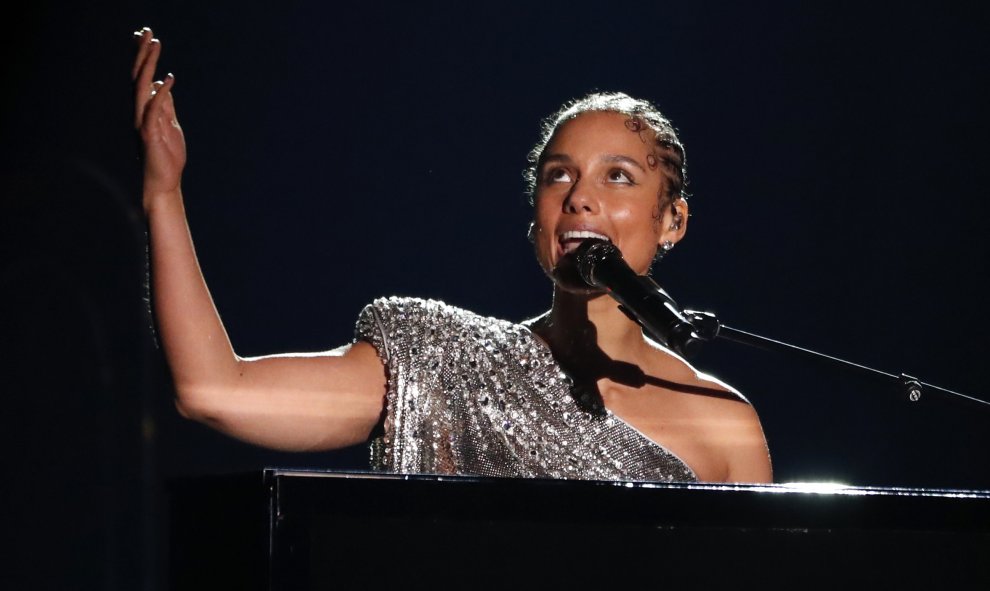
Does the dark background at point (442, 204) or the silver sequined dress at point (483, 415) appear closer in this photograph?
the silver sequined dress at point (483, 415)

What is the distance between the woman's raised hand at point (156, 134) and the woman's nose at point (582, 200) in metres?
0.61

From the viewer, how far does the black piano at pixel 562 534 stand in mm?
764

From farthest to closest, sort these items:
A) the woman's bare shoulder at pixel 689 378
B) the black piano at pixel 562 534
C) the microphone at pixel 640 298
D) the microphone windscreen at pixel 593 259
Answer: the woman's bare shoulder at pixel 689 378, the microphone windscreen at pixel 593 259, the microphone at pixel 640 298, the black piano at pixel 562 534

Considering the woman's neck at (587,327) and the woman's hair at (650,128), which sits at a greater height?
the woman's hair at (650,128)

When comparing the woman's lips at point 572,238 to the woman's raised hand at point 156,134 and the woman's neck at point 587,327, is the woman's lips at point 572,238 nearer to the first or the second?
the woman's neck at point 587,327

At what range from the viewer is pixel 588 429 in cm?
161

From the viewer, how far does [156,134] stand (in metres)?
1.26

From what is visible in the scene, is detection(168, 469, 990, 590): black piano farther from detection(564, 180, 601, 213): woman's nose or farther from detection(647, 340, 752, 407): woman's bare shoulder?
detection(647, 340, 752, 407): woman's bare shoulder

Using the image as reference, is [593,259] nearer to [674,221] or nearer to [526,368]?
[526,368]

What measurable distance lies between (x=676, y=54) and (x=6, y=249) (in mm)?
1586

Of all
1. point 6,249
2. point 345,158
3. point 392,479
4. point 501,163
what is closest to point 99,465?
point 6,249

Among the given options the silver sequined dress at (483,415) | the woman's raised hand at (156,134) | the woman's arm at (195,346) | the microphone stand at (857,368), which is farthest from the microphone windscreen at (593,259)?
the woman's raised hand at (156,134)

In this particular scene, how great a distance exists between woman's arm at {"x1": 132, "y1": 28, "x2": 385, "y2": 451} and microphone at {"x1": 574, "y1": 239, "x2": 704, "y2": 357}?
1.32 feet

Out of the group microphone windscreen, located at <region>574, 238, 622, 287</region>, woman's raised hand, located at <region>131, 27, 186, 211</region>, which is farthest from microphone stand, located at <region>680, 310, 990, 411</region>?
woman's raised hand, located at <region>131, 27, 186, 211</region>
